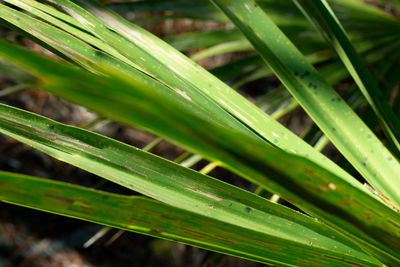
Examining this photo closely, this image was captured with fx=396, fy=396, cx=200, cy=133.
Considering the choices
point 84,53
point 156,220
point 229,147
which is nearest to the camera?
point 229,147

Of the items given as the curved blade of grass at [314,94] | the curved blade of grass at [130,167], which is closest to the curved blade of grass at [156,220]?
the curved blade of grass at [130,167]

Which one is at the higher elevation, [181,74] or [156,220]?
[181,74]

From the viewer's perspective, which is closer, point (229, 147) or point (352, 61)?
point (229, 147)

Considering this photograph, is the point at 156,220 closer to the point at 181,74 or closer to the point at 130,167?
the point at 130,167

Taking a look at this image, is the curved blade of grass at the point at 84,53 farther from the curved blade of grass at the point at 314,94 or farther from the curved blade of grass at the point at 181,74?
the curved blade of grass at the point at 314,94

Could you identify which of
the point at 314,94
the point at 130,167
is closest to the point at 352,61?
the point at 314,94

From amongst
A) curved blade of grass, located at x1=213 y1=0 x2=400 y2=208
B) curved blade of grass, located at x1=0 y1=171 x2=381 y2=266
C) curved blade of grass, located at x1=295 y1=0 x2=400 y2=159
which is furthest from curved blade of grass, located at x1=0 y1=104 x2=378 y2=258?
curved blade of grass, located at x1=295 y1=0 x2=400 y2=159
